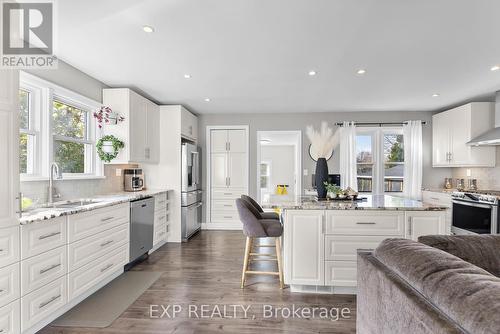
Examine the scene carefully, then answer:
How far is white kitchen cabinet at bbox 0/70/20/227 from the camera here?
1.67m

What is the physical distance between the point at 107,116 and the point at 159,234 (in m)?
1.88

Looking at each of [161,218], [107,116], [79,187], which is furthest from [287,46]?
[161,218]

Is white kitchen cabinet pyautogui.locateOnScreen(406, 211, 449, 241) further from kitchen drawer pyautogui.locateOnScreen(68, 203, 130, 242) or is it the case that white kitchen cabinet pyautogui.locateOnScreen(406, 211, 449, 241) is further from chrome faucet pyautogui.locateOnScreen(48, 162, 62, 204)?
chrome faucet pyautogui.locateOnScreen(48, 162, 62, 204)

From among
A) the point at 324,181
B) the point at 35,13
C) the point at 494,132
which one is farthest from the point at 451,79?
the point at 35,13

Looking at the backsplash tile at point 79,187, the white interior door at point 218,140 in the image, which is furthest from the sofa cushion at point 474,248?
the white interior door at point 218,140

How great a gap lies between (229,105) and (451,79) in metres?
3.29

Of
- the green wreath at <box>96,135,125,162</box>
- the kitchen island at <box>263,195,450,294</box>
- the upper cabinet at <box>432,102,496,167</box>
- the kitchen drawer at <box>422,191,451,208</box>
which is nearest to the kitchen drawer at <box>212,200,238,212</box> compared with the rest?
the green wreath at <box>96,135,125,162</box>

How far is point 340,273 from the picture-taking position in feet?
8.41

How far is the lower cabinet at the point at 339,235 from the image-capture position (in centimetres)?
254

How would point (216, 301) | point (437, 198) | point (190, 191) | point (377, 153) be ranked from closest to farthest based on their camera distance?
point (216, 301) → point (437, 198) → point (190, 191) → point (377, 153)

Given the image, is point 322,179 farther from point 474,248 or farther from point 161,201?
point 161,201

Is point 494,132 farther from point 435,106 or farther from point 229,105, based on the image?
point 229,105

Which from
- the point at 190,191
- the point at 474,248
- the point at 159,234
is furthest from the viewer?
the point at 190,191

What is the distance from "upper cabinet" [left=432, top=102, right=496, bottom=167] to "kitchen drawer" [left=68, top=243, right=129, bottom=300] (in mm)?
5365
